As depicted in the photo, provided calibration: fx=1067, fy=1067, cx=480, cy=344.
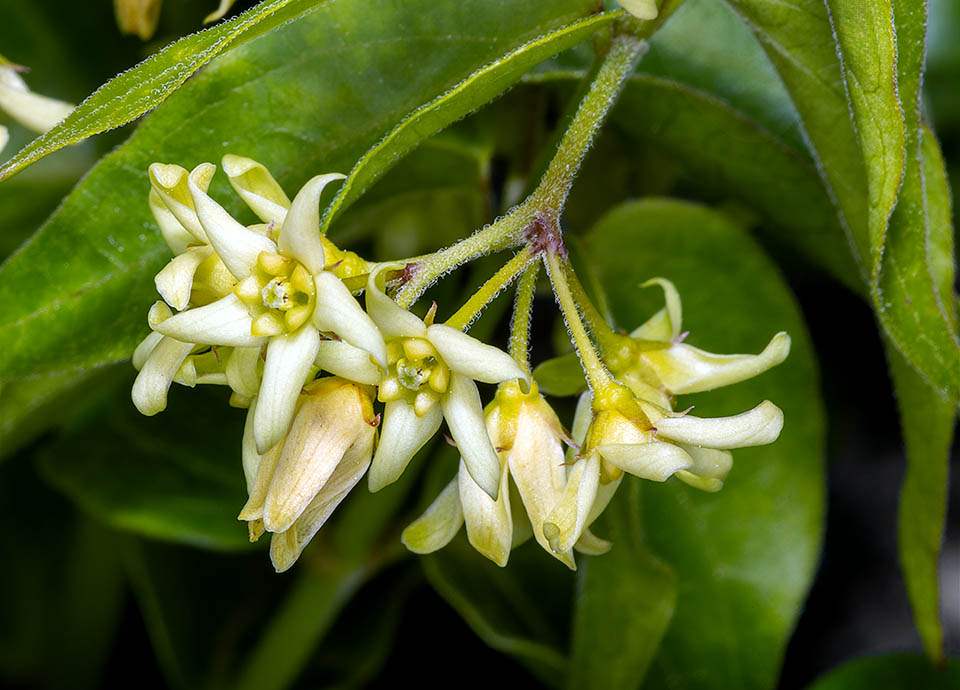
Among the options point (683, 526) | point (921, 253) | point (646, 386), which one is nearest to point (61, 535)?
point (683, 526)

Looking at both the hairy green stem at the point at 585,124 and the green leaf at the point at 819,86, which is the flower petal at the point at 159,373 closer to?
the hairy green stem at the point at 585,124

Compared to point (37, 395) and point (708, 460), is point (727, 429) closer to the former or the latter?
point (708, 460)

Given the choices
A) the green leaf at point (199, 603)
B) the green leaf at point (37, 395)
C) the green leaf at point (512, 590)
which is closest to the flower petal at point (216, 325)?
the green leaf at point (37, 395)

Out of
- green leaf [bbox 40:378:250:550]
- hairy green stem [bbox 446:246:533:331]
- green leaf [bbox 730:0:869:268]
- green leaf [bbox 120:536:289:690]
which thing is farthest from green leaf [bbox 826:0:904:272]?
green leaf [bbox 120:536:289:690]

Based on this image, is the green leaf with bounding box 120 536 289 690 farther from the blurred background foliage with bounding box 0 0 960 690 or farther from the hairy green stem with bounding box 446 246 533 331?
the hairy green stem with bounding box 446 246 533 331

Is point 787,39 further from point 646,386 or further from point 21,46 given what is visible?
point 21,46
